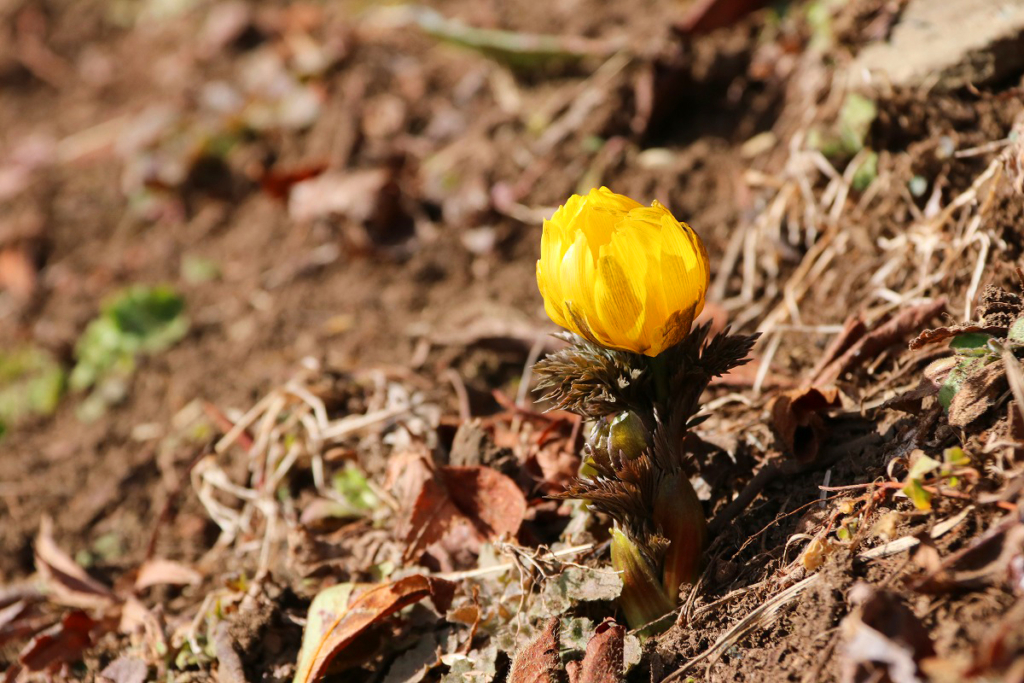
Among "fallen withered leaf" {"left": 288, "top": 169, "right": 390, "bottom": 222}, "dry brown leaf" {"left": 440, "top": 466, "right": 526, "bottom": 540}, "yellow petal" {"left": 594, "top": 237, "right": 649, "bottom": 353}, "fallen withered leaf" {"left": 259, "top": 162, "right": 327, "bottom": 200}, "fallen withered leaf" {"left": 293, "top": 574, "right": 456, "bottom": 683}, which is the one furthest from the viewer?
"fallen withered leaf" {"left": 259, "top": 162, "right": 327, "bottom": 200}

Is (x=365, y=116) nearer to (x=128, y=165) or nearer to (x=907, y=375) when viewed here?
(x=128, y=165)

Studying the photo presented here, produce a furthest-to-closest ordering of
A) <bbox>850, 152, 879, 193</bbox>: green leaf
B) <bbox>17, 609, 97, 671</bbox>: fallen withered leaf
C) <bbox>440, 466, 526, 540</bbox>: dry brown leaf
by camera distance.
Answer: <bbox>850, 152, 879, 193</bbox>: green leaf < <bbox>17, 609, 97, 671</bbox>: fallen withered leaf < <bbox>440, 466, 526, 540</bbox>: dry brown leaf

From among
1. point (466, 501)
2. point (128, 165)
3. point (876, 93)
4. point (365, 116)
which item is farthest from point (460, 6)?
point (466, 501)

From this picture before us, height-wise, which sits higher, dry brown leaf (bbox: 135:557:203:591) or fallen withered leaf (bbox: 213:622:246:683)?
fallen withered leaf (bbox: 213:622:246:683)

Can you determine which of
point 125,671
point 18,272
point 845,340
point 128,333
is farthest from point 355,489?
point 18,272

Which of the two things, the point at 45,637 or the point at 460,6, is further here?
the point at 460,6

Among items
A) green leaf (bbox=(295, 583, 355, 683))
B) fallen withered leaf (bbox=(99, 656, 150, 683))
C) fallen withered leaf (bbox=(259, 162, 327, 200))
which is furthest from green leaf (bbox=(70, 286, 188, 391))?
green leaf (bbox=(295, 583, 355, 683))

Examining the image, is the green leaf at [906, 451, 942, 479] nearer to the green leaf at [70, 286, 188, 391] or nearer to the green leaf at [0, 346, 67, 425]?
the green leaf at [70, 286, 188, 391]
